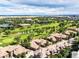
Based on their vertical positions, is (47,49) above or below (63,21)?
below

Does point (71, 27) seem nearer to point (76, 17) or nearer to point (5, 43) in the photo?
point (76, 17)

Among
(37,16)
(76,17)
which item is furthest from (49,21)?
(76,17)

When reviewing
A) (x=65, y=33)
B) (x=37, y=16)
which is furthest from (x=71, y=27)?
(x=37, y=16)

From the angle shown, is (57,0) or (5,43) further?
(57,0)

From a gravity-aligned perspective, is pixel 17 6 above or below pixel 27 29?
above

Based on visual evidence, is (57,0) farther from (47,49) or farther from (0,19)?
(0,19)

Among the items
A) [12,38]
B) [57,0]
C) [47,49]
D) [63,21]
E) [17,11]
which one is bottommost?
[47,49]

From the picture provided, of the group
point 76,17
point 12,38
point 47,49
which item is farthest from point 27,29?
point 76,17

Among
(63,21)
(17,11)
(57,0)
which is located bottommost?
(63,21)

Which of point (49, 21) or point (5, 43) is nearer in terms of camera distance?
point (5, 43)
